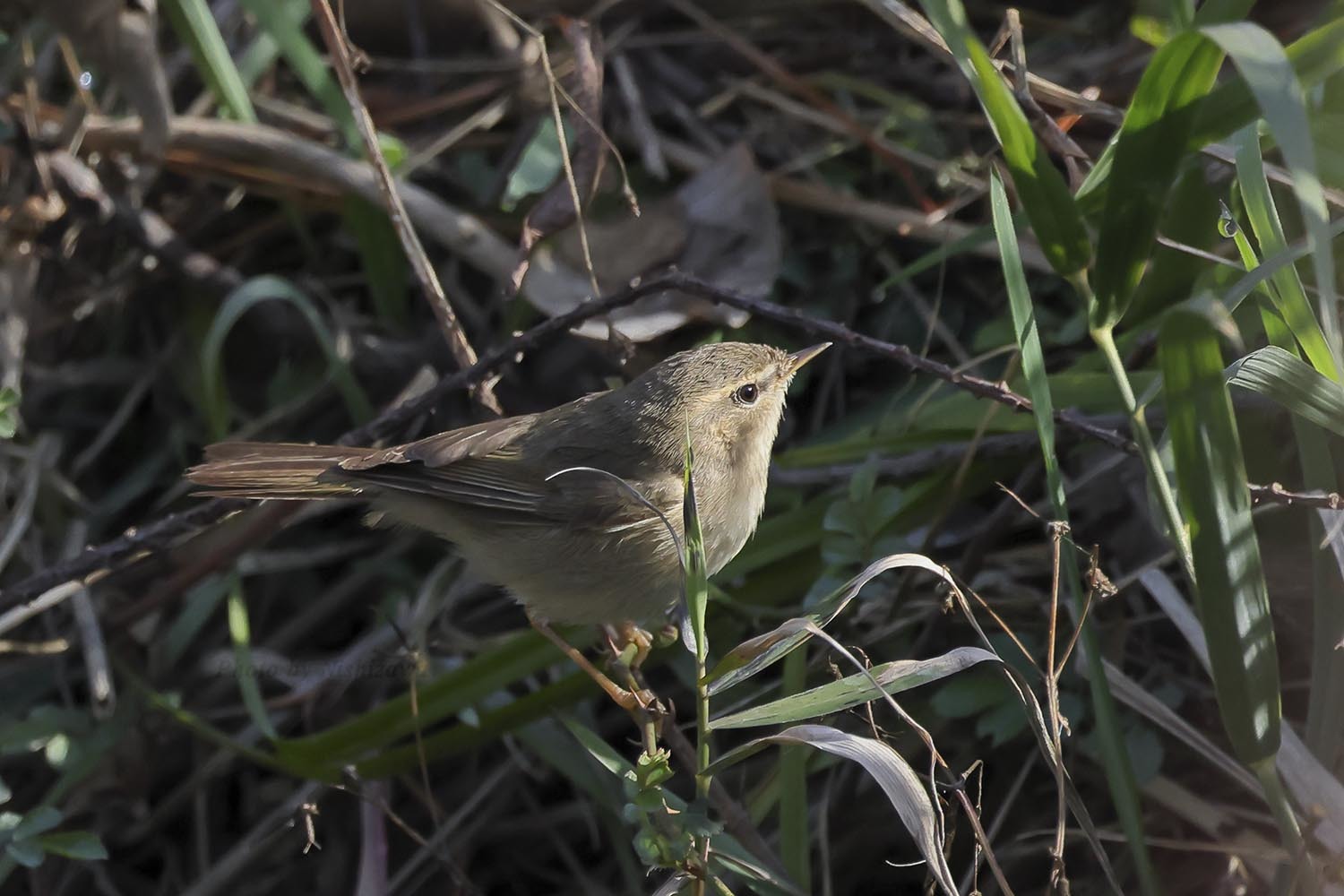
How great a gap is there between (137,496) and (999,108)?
2708 millimetres

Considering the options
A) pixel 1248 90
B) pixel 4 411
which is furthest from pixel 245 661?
pixel 1248 90

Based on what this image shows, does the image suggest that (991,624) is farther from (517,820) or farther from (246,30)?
(246,30)

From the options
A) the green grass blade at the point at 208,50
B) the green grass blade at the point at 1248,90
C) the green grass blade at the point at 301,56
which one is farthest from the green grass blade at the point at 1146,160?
the green grass blade at the point at 208,50

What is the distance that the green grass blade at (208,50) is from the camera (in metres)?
3.42

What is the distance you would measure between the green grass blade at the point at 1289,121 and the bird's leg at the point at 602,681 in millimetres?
1369

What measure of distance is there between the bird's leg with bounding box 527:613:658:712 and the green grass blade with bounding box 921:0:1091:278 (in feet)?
3.84

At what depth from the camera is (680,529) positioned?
2992 millimetres

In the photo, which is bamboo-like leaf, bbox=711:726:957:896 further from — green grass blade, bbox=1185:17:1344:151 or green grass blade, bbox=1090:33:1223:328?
green grass blade, bbox=1185:17:1344:151

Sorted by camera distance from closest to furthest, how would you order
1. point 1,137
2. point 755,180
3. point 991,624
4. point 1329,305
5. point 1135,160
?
point 1329,305 → point 1135,160 → point 991,624 → point 1,137 → point 755,180

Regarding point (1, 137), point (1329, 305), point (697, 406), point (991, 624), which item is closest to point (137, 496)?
point (1, 137)

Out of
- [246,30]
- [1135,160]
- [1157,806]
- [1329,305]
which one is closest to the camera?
[1329,305]

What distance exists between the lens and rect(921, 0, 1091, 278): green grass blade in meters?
2.14

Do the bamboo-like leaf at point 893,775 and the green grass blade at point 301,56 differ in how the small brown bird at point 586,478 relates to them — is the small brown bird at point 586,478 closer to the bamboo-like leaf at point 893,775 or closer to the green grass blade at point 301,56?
the bamboo-like leaf at point 893,775

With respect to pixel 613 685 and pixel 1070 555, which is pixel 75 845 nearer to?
pixel 613 685
